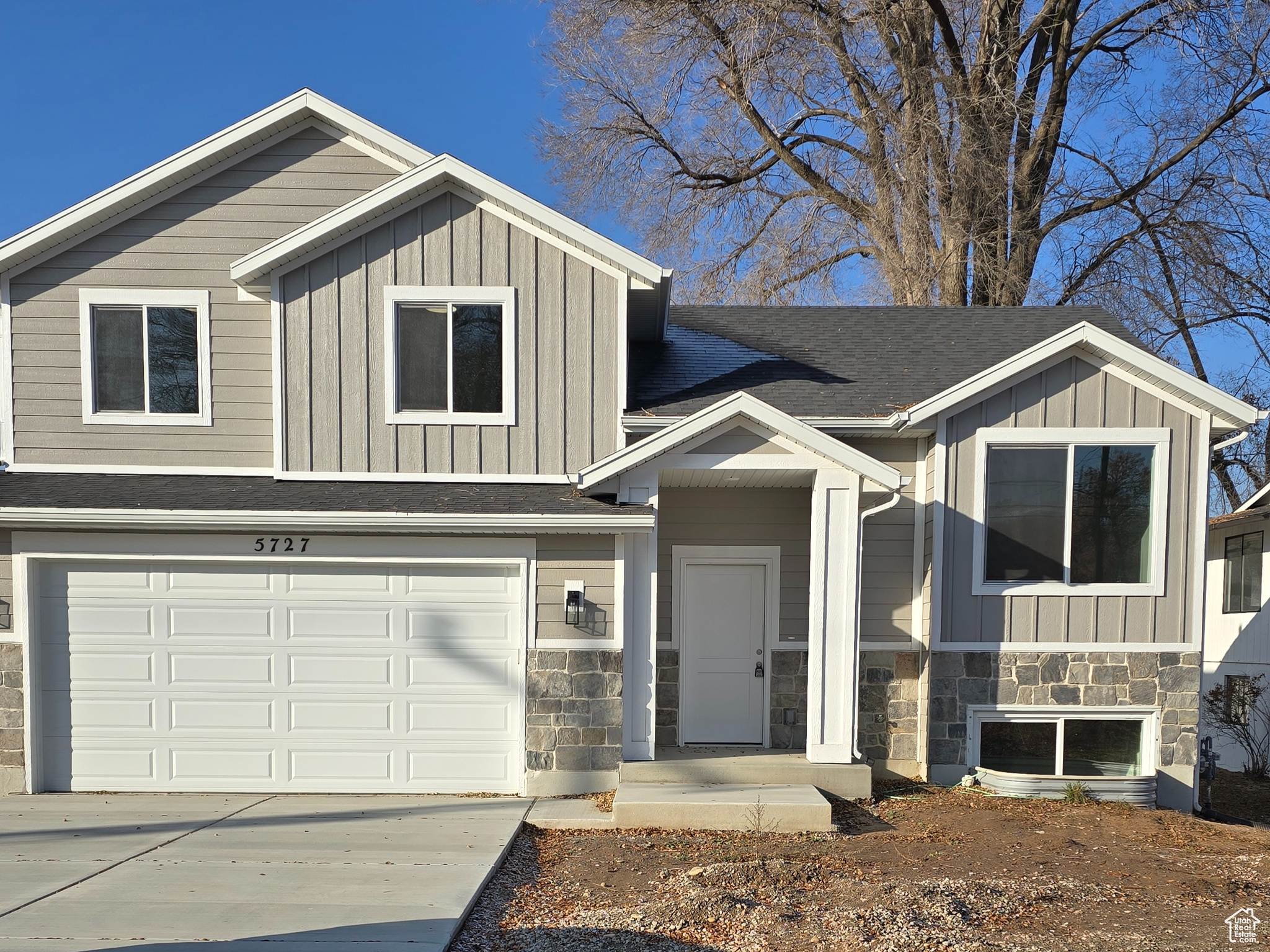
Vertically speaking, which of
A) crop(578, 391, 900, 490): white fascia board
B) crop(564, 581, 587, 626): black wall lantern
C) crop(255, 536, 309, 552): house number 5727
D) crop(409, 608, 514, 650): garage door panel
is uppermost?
crop(578, 391, 900, 490): white fascia board

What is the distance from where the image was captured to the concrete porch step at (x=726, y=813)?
7.40 meters

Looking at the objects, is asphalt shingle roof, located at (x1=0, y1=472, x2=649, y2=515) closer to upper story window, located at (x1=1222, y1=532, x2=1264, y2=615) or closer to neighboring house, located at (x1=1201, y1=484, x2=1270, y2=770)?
neighboring house, located at (x1=1201, y1=484, x2=1270, y2=770)

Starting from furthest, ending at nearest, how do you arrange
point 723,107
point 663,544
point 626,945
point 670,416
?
point 723,107 → point 663,544 → point 670,416 → point 626,945

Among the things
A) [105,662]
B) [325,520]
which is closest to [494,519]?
[325,520]

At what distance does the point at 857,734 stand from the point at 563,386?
4.58 metres

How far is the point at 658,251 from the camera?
20.5m

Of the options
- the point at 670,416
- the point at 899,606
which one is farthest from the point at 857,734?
the point at 670,416

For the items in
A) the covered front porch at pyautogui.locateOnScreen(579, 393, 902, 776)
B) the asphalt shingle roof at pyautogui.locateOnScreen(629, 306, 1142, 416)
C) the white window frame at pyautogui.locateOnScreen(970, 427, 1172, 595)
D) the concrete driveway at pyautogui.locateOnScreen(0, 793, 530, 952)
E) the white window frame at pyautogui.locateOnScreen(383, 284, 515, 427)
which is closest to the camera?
the concrete driveway at pyautogui.locateOnScreen(0, 793, 530, 952)

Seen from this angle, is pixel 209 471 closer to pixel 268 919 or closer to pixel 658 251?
pixel 268 919

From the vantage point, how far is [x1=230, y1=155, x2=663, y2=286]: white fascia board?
8.74m

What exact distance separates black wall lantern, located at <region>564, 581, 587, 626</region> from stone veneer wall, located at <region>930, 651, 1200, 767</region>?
353 cm

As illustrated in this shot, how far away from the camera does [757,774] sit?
8375 mm

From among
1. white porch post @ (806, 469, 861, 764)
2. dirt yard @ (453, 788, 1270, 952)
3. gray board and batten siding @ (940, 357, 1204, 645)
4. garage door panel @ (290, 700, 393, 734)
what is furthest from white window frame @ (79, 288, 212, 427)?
gray board and batten siding @ (940, 357, 1204, 645)

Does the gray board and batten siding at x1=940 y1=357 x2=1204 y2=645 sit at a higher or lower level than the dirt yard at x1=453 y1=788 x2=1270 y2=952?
higher
